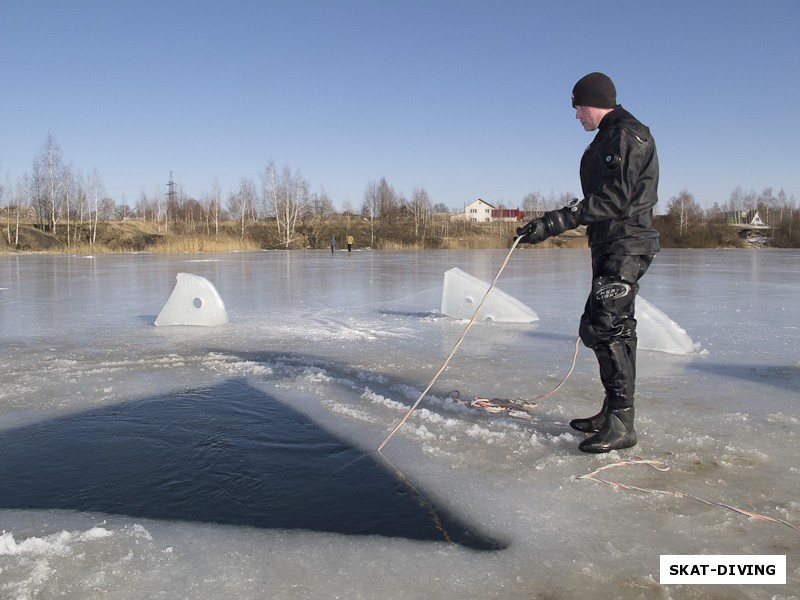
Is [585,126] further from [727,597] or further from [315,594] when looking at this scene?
[315,594]

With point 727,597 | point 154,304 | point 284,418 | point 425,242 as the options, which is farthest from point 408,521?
point 425,242

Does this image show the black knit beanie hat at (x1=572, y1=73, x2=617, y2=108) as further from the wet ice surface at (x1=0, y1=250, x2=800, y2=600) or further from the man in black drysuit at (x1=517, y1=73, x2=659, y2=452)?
the wet ice surface at (x1=0, y1=250, x2=800, y2=600)

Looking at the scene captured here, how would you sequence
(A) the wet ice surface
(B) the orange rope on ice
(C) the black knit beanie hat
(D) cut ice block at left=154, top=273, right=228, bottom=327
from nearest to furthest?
1. (A) the wet ice surface
2. (B) the orange rope on ice
3. (C) the black knit beanie hat
4. (D) cut ice block at left=154, top=273, right=228, bottom=327

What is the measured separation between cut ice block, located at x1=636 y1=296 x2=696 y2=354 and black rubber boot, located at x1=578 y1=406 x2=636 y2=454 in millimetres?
2722

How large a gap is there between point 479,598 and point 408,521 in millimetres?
506

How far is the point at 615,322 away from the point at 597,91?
3.88ft

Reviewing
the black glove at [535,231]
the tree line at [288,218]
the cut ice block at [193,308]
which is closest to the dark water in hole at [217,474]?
the black glove at [535,231]

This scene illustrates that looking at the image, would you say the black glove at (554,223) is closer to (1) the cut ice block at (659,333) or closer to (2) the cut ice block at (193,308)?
(1) the cut ice block at (659,333)

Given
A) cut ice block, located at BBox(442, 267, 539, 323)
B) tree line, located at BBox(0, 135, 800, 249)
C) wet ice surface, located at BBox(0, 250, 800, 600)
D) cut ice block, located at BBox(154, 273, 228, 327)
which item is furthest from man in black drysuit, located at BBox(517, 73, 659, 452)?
tree line, located at BBox(0, 135, 800, 249)

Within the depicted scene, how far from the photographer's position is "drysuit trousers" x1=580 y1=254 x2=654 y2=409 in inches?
112

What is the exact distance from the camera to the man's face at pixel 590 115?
118 inches

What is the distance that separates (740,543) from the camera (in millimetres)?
1913

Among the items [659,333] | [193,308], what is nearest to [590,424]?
[659,333]

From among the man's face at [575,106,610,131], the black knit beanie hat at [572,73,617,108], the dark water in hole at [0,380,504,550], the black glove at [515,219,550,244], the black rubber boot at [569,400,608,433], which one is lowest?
the dark water in hole at [0,380,504,550]
